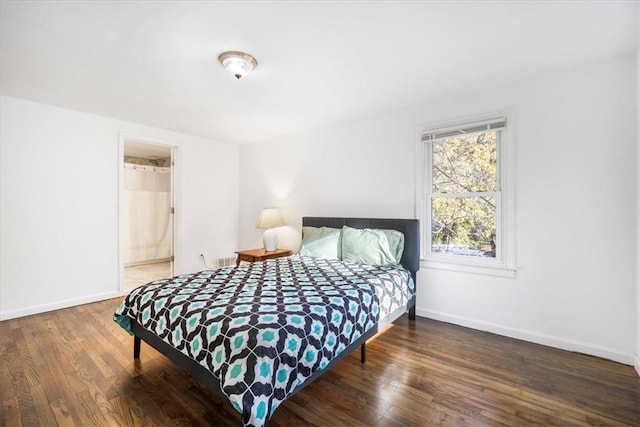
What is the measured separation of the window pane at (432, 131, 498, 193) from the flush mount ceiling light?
1.96m

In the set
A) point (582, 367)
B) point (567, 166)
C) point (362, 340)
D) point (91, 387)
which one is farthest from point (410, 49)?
point (91, 387)

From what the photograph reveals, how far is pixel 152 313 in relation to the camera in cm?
192

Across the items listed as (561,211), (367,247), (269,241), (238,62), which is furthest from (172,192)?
(561,211)

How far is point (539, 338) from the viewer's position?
2527mm

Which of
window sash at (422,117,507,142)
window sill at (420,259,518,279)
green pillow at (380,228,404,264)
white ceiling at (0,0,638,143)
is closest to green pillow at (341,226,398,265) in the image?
green pillow at (380,228,404,264)

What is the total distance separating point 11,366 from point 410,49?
3639 mm

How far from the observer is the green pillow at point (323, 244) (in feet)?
10.8

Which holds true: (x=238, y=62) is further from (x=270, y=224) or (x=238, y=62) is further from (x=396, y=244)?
(x=270, y=224)

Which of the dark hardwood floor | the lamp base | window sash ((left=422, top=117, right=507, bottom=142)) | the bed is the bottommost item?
the dark hardwood floor

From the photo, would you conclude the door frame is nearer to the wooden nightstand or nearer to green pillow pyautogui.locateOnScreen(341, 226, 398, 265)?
the wooden nightstand

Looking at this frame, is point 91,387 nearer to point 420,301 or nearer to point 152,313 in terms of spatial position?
point 152,313

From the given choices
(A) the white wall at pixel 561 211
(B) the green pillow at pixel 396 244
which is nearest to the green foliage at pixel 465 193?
(A) the white wall at pixel 561 211

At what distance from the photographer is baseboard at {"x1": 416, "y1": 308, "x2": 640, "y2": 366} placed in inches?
87.6

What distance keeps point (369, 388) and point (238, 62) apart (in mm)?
2440
